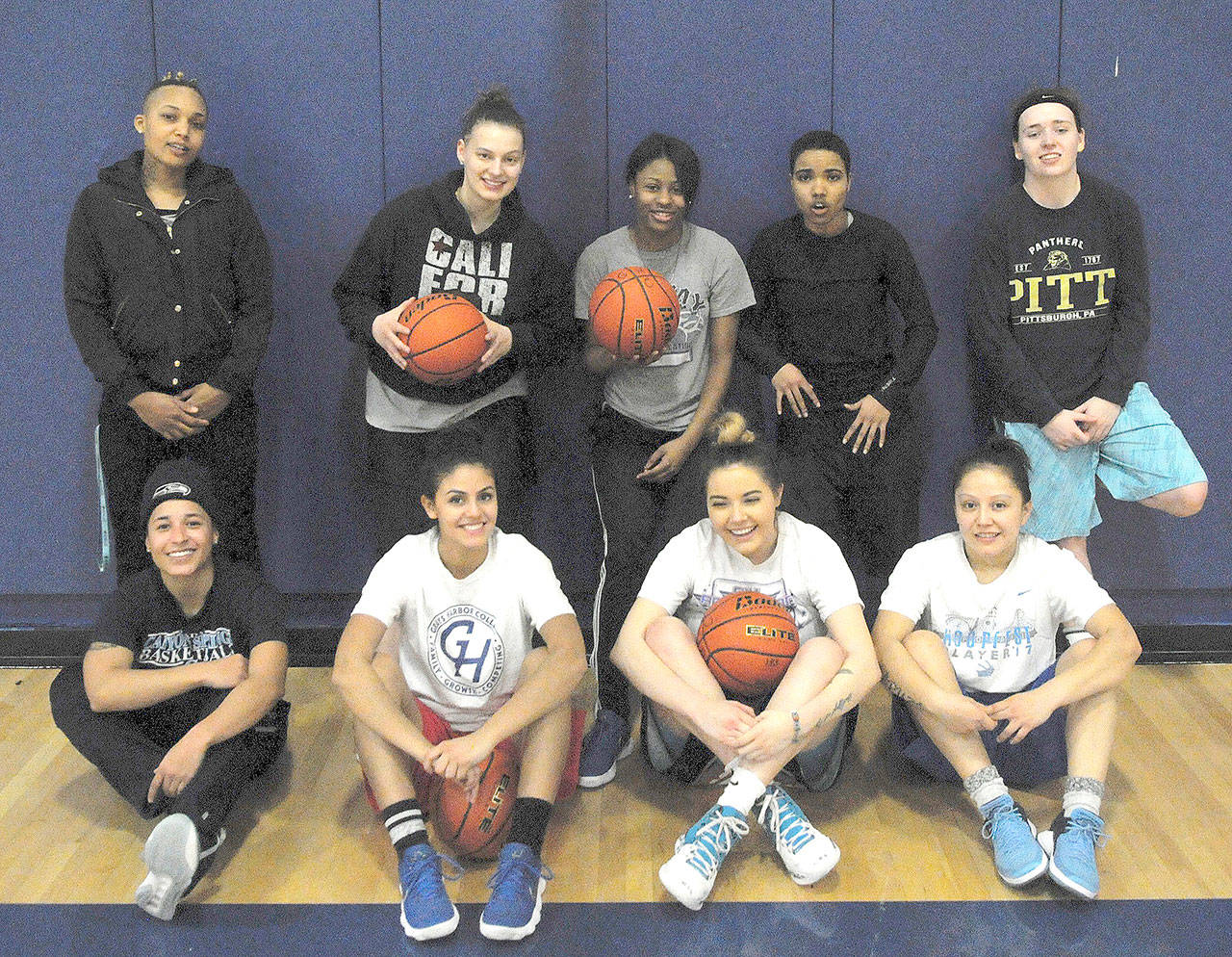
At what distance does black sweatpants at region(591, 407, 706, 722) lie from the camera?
3.68m

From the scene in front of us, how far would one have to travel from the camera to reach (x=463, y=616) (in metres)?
3.20

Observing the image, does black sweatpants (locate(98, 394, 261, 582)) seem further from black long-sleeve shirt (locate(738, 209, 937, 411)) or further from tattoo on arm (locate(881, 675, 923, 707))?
tattoo on arm (locate(881, 675, 923, 707))

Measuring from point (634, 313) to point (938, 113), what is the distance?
4.21 ft

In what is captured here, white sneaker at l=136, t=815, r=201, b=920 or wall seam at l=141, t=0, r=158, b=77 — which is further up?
wall seam at l=141, t=0, r=158, b=77

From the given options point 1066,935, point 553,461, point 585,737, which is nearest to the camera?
point 1066,935

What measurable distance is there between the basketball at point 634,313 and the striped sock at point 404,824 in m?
1.34

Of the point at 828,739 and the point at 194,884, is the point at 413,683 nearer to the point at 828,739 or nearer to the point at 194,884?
the point at 194,884

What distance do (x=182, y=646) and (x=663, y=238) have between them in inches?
67.7

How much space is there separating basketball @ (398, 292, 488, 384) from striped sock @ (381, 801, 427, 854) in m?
1.14

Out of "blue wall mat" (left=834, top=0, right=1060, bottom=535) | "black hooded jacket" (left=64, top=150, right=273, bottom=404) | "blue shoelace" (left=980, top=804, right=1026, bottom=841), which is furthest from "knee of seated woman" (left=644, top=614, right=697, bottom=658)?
"blue wall mat" (left=834, top=0, right=1060, bottom=535)

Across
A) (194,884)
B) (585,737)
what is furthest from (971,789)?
(194,884)

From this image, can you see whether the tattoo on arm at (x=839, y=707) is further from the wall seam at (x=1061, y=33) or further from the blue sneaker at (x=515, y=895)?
the wall seam at (x=1061, y=33)

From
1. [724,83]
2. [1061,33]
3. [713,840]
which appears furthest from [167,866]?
[1061,33]

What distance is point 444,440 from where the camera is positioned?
12.1ft
